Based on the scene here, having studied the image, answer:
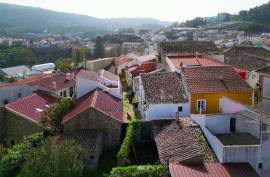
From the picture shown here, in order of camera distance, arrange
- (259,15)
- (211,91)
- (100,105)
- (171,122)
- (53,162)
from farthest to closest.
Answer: (259,15)
(100,105)
(211,91)
(171,122)
(53,162)

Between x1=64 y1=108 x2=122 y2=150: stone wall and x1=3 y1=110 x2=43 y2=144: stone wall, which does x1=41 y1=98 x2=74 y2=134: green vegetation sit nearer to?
x1=3 y1=110 x2=43 y2=144: stone wall

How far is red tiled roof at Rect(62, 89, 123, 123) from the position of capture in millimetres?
32422

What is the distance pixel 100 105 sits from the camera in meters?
33.8

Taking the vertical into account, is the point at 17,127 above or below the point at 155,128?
below

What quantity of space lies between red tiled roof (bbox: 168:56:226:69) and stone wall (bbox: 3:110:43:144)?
14027 mm

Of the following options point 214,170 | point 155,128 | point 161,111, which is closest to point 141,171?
point 214,170

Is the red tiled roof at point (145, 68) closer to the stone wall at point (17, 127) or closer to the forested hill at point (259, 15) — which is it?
the stone wall at point (17, 127)

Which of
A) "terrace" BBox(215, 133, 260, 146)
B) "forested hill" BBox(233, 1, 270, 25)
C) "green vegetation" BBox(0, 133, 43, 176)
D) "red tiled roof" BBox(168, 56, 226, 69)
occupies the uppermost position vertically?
"forested hill" BBox(233, 1, 270, 25)

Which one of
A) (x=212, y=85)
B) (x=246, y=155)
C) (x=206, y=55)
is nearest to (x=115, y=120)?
(x=212, y=85)

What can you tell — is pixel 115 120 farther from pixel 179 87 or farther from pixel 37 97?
pixel 37 97

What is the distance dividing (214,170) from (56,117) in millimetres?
15494

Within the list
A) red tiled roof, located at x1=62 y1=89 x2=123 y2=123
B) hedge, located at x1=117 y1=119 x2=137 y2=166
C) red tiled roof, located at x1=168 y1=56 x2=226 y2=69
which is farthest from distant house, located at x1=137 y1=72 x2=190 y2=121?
red tiled roof, located at x1=168 y1=56 x2=226 y2=69

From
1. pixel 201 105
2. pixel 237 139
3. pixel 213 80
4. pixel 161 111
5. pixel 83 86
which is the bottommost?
pixel 237 139

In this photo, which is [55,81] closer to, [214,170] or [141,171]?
[141,171]
